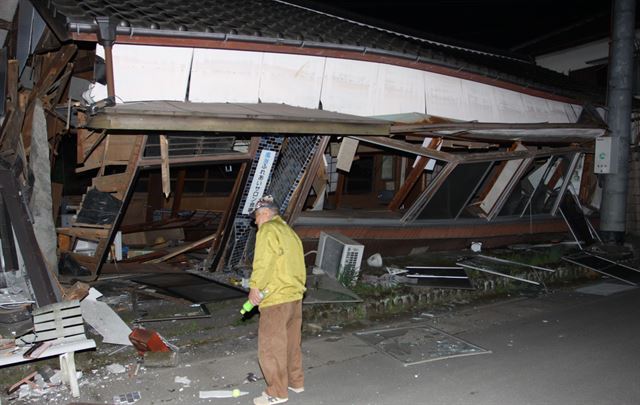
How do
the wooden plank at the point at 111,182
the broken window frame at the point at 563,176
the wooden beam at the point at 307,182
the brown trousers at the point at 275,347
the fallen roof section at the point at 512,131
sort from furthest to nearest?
1. the broken window frame at the point at 563,176
2. the fallen roof section at the point at 512,131
3. the wooden beam at the point at 307,182
4. the wooden plank at the point at 111,182
5. the brown trousers at the point at 275,347

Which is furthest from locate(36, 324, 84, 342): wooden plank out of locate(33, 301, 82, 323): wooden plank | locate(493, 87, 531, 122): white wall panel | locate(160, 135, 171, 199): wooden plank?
locate(493, 87, 531, 122): white wall panel

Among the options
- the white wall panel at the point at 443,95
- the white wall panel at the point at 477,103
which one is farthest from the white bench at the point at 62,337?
the white wall panel at the point at 477,103

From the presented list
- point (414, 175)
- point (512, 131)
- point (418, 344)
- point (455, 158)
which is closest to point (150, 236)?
point (414, 175)

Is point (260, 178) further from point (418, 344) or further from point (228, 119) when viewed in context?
point (418, 344)

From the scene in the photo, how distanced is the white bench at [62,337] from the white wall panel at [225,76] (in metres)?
3.80

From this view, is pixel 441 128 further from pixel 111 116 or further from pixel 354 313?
pixel 111 116

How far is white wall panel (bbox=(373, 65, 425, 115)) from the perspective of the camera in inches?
Result: 392

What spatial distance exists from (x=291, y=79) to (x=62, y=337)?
17.8 ft

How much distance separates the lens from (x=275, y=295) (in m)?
5.02

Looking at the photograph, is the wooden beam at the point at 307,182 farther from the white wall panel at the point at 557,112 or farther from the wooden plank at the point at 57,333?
the white wall panel at the point at 557,112

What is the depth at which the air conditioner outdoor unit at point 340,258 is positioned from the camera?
29.4 ft

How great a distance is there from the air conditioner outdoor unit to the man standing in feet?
12.4

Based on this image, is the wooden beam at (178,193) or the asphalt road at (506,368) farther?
the wooden beam at (178,193)

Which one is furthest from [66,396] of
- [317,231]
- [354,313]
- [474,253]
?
[474,253]
